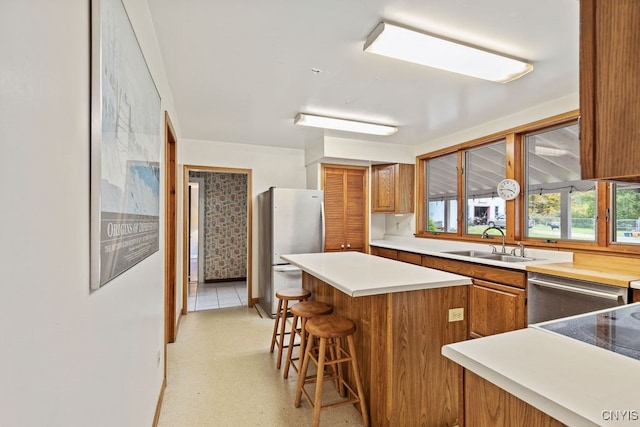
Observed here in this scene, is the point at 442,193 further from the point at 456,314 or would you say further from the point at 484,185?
the point at 456,314

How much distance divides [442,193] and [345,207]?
142 centimetres

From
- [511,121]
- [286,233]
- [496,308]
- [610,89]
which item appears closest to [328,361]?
[496,308]

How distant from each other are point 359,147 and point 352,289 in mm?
3142

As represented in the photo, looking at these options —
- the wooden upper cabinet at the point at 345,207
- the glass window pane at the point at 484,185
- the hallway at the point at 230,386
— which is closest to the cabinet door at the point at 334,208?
the wooden upper cabinet at the point at 345,207

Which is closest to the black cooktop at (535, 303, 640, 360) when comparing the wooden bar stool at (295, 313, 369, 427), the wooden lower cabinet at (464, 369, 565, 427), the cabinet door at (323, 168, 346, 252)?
the wooden lower cabinet at (464, 369, 565, 427)

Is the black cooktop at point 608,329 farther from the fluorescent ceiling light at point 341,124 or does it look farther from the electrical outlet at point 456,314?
the fluorescent ceiling light at point 341,124

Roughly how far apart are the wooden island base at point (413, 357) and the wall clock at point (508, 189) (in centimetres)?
200

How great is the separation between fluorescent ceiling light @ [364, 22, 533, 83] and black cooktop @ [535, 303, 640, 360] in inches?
63.5

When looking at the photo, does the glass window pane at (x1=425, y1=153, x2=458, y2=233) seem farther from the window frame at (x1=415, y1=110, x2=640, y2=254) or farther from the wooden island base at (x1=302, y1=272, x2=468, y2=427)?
the wooden island base at (x1=302, y1=272, x2=468, y2=427)

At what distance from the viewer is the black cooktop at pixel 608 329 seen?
3.23 ft

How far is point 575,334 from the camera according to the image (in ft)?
3.52

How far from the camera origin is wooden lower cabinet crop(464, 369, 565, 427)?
79cm

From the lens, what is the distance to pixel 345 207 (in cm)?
478

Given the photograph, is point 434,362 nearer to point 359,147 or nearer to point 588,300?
point 588,300
